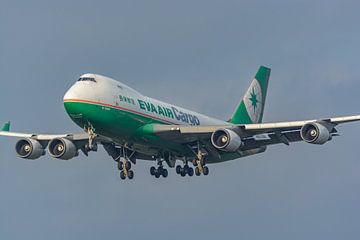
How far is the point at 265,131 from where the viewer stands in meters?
84.5

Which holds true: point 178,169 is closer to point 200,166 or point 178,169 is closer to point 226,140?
point 200,166

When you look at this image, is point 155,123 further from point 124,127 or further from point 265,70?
point 265,70

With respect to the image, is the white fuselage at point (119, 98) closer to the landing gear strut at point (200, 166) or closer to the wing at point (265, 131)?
the wing at point (265, 131)

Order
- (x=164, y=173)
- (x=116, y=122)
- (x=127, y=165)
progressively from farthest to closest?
(x=164, y=173) → (x=127, y=165) → (x=116, y=122)

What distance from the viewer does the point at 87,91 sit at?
268ft

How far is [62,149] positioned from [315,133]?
2037 centimetres

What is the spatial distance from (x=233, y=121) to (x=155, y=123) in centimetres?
1583

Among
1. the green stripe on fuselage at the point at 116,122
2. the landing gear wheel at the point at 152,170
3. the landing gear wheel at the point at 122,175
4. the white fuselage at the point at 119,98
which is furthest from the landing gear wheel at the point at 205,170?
the landing gear wheel at the point at 152,170

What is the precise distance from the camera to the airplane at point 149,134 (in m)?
81.8

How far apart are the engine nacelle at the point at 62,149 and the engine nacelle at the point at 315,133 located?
730 inches

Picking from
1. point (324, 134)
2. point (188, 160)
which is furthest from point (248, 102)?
point (324, 134)

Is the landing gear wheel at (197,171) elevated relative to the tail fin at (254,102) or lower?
lower

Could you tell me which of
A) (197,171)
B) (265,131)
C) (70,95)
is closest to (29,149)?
(70,95)

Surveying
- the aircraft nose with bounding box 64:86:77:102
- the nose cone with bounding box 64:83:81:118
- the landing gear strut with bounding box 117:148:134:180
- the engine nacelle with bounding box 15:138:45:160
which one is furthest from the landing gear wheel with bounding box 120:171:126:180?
the aircraft nose with bounding box 64:86:77:102
